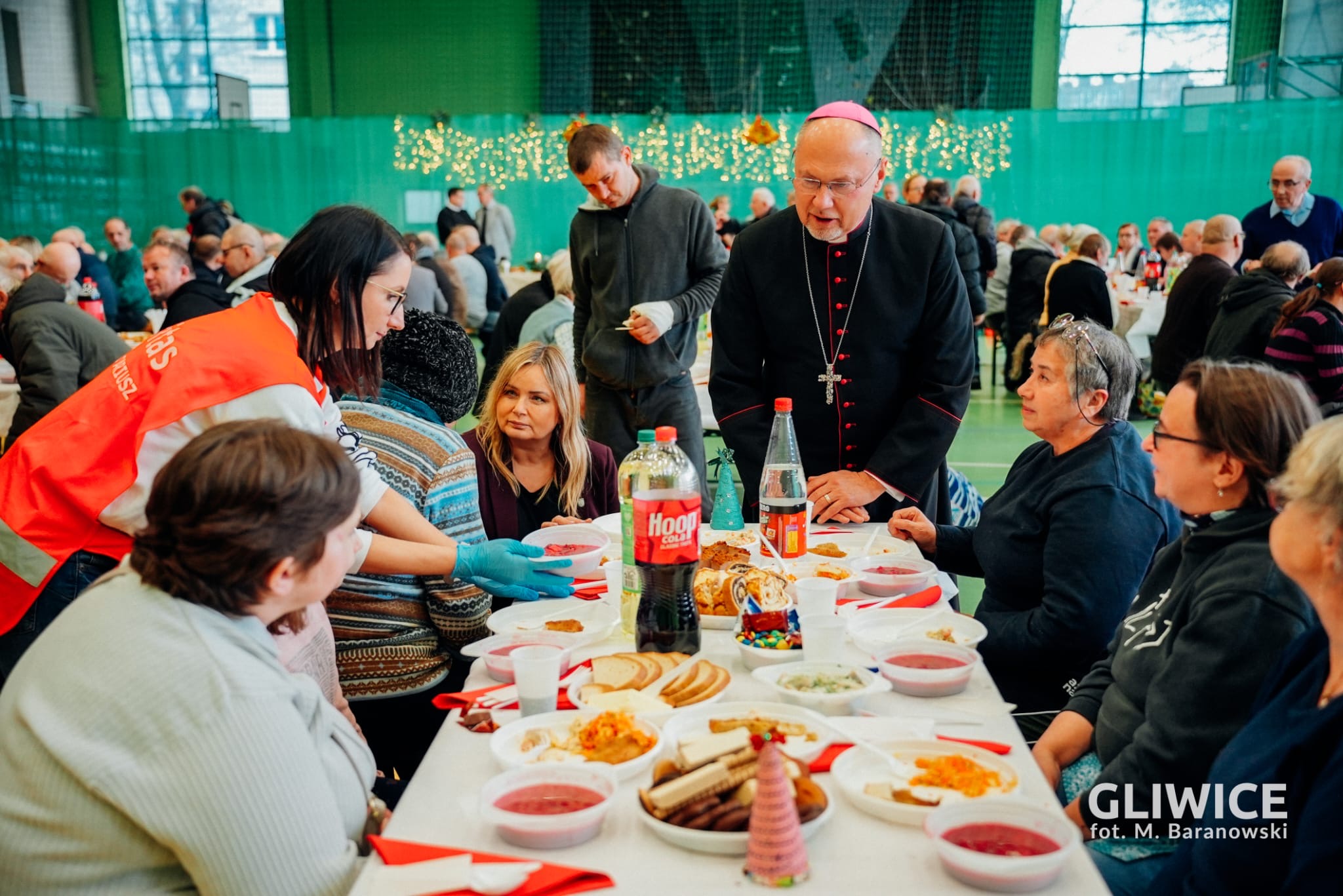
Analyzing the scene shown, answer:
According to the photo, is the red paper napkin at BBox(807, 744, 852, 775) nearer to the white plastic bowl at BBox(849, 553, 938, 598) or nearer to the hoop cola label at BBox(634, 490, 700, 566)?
the hoop cola label at BBox(634, 490, 700, 566)

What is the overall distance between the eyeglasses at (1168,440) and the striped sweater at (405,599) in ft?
4.85

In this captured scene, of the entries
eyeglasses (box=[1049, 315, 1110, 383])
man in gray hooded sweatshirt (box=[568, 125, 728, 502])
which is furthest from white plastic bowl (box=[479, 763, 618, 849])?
man in gray hooded sweatshirt (box=[568, 125, 728, 502])

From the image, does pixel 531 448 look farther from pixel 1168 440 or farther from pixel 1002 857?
pixel 1002 857

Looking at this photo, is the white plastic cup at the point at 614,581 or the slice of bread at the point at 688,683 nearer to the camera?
the slice of bread at the point at 688,683

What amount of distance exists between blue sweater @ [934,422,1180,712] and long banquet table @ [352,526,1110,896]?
83 cm

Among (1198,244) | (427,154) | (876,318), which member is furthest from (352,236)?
(427,154)

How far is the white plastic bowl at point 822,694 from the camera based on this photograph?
1789 mm

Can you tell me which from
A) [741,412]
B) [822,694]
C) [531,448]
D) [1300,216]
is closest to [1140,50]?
[1300,216]

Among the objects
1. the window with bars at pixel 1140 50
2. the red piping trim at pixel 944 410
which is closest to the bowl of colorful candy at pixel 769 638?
the red piping trim at pixel 944 410

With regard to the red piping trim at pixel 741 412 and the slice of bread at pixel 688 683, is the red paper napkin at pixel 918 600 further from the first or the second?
the red piping trim at pixel 741 412

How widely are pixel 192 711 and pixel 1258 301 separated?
6.45 metres

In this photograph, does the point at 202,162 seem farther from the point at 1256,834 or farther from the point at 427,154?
the point at 1256,834

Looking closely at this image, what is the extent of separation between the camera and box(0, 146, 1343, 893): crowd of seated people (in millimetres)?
1372

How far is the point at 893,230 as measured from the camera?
3.33m
